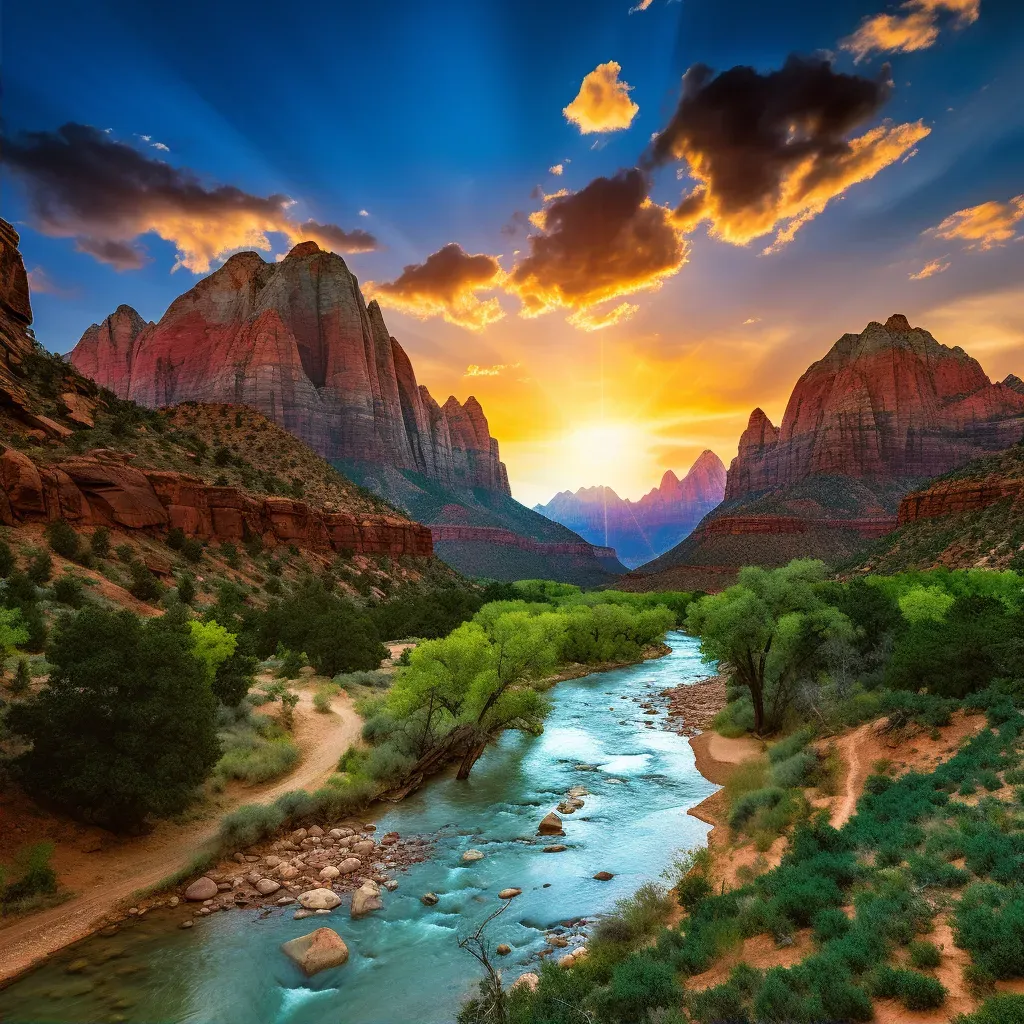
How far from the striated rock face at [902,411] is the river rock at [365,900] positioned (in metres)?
154

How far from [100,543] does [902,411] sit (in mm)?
173702

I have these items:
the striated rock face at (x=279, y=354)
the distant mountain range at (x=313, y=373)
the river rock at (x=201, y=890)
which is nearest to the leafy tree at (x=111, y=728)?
the river rock at (x=201, y=890)

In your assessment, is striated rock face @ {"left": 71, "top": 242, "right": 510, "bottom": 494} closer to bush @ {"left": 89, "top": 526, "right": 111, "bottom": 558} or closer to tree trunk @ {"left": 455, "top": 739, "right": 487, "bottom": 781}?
bush @ {"left": 89, "top": 526, "right": 111, "bottom": 558}

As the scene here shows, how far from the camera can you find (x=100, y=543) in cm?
3769

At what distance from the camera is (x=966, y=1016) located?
669cm

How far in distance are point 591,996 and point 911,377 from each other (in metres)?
187

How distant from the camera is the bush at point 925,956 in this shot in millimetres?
7980

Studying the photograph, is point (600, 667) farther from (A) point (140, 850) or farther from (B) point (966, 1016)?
(B) point (966, 1016)

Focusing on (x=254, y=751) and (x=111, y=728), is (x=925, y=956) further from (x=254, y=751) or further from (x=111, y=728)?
(x=254, y=751)

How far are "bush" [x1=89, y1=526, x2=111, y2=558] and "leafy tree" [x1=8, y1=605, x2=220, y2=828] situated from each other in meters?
24.3

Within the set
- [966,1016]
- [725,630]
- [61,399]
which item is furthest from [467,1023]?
[61,399]

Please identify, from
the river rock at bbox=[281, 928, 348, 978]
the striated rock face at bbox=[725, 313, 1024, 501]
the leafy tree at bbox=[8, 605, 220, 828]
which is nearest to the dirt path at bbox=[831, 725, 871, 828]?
the river rock at bbox=[281, 928, 348, 978]

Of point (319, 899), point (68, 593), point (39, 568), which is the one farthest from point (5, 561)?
point (319, 899)

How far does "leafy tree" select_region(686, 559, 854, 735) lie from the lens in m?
26.7
